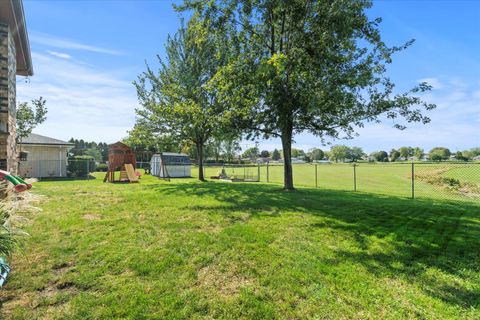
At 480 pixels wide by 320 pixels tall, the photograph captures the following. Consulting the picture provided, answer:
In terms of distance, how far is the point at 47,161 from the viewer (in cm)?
1862

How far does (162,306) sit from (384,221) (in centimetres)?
527

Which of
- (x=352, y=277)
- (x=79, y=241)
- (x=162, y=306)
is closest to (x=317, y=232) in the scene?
(x=352, y=277)

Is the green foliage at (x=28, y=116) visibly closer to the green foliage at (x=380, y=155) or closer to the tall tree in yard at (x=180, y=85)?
the tall tree in yard at (x=180, y=85)

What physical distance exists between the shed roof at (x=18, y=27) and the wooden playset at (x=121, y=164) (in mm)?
7974

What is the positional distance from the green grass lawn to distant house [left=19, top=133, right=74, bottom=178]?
51.3 feet

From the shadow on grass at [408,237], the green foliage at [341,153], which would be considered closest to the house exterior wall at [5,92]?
the shadow on grass at [408,237]

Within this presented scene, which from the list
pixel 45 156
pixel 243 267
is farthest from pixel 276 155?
pixel 243 267

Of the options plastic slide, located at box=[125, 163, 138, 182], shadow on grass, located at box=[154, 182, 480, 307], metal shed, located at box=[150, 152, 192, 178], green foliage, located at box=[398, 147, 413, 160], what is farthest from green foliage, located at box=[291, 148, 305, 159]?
shadow on grass, located at box=[154, 182, 480, 307]

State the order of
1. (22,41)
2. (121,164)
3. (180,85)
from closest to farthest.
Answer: (22,41)
(180,85)
(121,164)

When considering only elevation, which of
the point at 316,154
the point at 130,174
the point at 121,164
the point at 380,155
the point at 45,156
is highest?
the point at 316,154

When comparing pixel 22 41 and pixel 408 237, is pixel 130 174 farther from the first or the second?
pixel 408 237

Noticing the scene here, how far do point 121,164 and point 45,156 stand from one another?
5.96 m

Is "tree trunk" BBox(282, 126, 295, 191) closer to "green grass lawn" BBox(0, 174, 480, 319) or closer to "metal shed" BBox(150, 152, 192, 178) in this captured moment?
"green grass lawn" BBox(0, 174, 480, 319)

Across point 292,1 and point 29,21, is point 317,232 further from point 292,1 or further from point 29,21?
point 29,21
